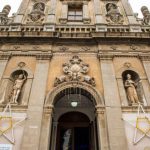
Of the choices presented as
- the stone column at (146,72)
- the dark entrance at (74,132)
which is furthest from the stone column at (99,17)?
the dark entrance at (74,132)

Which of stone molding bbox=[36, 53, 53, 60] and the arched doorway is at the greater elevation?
stone molding bbox=[36, 53, 53, 60]

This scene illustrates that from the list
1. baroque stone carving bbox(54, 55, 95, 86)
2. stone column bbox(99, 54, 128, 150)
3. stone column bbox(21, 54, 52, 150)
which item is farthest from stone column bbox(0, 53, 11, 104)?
stone column bbox(99, 54, 128, 150)

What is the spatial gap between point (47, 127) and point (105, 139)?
2752 mm

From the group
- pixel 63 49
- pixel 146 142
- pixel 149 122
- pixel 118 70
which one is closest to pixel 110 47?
pixel 118 70

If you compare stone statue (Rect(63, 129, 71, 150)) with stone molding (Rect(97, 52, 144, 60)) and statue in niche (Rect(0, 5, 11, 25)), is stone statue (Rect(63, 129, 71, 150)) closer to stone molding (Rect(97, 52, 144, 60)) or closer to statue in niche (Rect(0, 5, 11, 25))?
stone molding (Rect(97, 52, 144, 60))

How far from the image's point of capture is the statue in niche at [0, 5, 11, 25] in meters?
15.6

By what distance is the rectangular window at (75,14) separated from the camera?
17125 millimetres

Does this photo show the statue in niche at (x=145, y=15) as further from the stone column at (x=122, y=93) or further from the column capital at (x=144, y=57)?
the stone column at (x=122, y=93)

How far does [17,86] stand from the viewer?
11672mm

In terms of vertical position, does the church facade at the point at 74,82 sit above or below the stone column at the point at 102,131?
above

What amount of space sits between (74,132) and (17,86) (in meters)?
4.79

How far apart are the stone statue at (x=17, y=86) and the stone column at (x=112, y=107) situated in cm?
461

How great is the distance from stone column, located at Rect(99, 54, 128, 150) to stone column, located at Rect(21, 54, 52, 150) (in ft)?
10.6

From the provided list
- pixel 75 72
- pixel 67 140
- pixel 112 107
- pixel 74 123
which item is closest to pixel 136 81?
pixel 112 107
